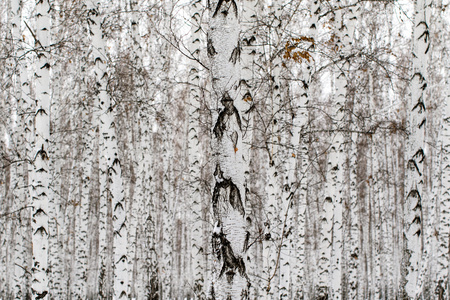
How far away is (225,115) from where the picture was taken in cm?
304

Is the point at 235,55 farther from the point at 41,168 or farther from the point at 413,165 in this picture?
the point at 413,165

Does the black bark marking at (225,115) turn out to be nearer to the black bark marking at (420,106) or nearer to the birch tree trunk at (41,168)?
the birch tree trunk at (41,168)

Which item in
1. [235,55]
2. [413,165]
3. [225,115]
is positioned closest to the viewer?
[225,115]

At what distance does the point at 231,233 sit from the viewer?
2.86 meters

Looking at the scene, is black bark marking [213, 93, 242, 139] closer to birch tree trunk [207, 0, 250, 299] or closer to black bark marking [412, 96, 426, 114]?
birch tree trunk [207, 0, 250, 299]

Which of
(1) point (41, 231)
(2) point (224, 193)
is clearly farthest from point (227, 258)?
(1) point (41, 231)

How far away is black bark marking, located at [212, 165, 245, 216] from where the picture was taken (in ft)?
9.52

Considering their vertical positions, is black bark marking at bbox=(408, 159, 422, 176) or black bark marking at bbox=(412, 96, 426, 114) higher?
black bark marking at bbox=(412, 96, 426, 114)

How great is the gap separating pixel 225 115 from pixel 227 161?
0.36 m

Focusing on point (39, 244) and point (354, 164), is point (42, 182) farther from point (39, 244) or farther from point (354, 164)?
point (354, 164)

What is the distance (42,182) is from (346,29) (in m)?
7.28

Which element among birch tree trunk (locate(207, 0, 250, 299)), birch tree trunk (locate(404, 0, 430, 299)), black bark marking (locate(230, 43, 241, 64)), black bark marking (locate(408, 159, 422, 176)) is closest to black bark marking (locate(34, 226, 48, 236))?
birch tree trunk (locate(207, 0, 250, 299))

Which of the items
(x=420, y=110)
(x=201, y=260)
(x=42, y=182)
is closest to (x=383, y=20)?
(x=420, y=110)

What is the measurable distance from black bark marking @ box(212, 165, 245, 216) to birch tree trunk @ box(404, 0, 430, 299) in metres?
4.50
